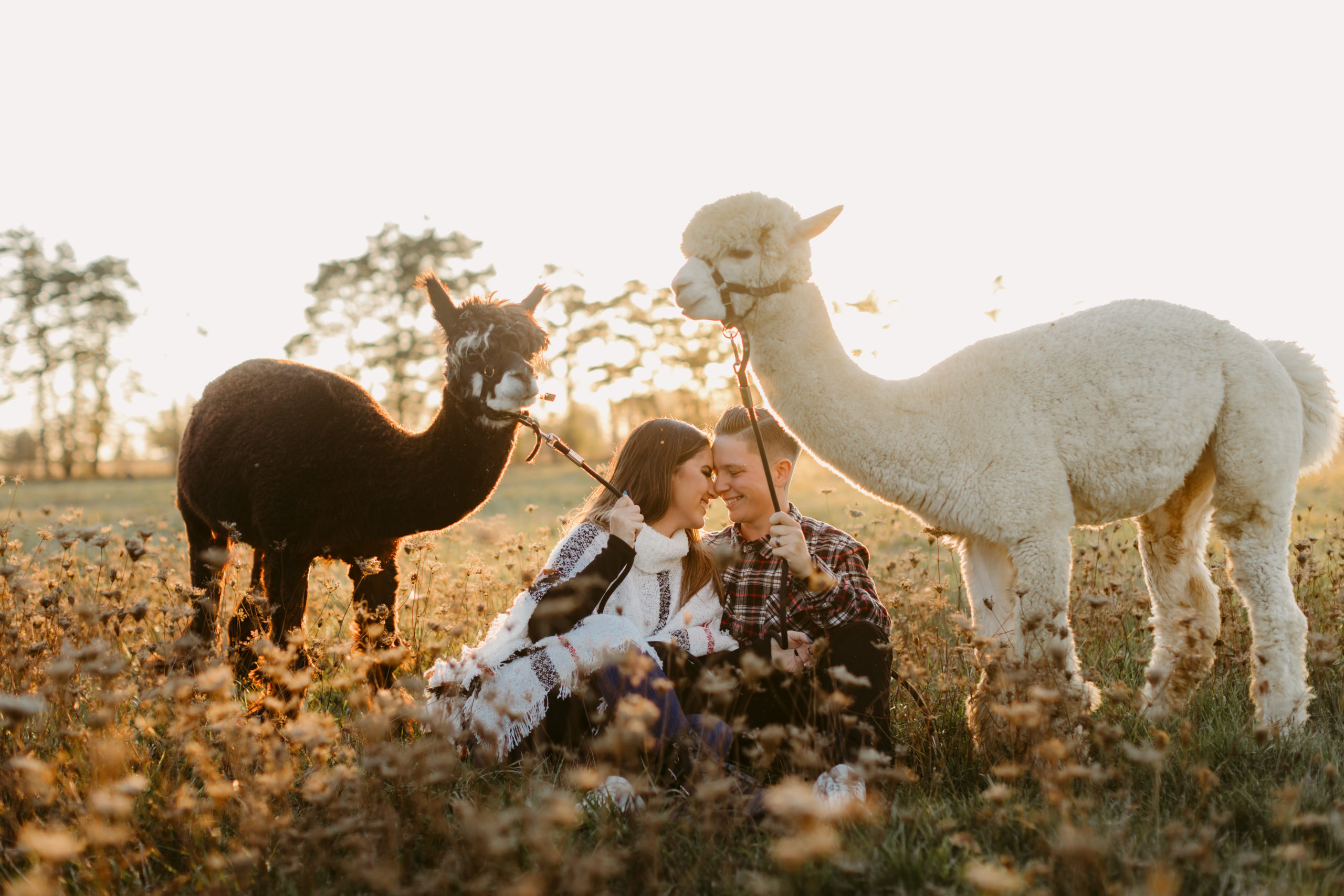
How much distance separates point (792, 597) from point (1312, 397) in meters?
2.45

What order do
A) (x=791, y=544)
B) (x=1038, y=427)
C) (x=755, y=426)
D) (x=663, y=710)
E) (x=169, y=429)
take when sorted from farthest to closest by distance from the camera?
1. (x=169, y=429)
2. (x=1038, y=427)
3. (x=755, y=426)
4. (x=791, y=544)
5. (x=663, y=710)

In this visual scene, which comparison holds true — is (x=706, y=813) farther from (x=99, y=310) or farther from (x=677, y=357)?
(x=99, y=310)

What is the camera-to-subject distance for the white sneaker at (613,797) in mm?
2355

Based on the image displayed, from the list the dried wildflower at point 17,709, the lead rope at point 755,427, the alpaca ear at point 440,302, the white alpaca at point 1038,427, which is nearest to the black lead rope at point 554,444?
the alpaca ear at point 440,302

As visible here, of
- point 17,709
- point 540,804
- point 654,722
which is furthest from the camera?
point 540,804

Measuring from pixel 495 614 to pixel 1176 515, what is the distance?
358 centimetres

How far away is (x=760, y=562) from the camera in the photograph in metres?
3.45

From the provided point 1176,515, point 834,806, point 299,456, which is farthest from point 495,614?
point 1176,515

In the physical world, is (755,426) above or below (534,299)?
below

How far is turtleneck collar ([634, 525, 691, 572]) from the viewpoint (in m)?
3.35

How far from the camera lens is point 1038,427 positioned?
3.06 m

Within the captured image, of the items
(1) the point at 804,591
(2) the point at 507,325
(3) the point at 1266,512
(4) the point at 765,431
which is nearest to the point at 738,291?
(4) the point at 765,431

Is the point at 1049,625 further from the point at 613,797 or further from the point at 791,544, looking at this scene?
the point at 613,797

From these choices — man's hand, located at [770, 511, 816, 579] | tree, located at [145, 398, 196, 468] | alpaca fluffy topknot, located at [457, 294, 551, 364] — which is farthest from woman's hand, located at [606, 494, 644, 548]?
tree, located at [145, 398, 196, 468]
